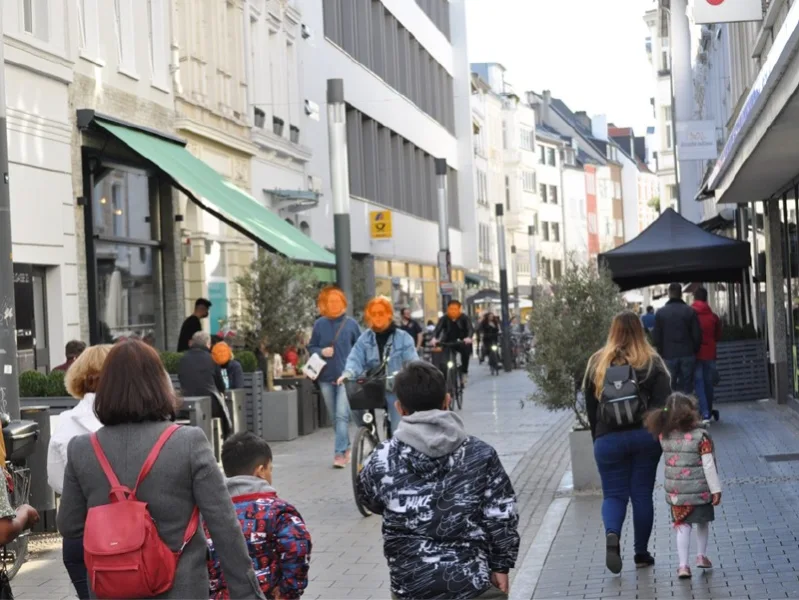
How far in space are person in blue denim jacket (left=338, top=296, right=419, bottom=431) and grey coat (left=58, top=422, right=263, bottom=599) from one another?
866 cm

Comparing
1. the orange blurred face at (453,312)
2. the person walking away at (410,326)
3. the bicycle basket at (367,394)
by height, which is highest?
the orange blurred face at (453,312)

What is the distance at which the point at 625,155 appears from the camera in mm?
135250

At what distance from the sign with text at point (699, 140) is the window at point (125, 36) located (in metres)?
10.5

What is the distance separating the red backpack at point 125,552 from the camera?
4.45 metres

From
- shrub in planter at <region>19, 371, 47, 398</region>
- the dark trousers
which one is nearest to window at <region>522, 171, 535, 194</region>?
shrub in planter at <region>19, 371, 47, 398</region>

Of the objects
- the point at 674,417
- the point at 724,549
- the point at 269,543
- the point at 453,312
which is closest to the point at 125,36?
the point at 453,312

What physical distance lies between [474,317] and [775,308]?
43.1m

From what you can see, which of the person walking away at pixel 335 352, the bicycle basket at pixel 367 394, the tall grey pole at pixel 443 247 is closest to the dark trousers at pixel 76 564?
the bicycle basket at pixel 367 394

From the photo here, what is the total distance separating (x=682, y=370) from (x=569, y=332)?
20.6 feet

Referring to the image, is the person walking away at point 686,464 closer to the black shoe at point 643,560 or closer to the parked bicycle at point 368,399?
the black shoe at point 643,560

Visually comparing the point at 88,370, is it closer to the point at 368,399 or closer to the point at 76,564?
the point at 76,564

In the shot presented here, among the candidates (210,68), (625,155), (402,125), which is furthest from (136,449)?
(625,155)

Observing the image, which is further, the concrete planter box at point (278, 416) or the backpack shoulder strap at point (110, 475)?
the concrete planter box at point (278, 416)

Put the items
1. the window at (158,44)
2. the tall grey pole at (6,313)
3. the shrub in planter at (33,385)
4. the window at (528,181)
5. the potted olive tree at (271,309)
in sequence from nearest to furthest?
the tall grey pole at (6,313), the shrub in planter at (33,385), the potted olive tree at (271,309), the window at (158,44), the window at (528,181)
